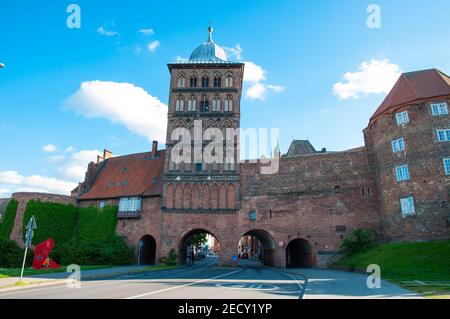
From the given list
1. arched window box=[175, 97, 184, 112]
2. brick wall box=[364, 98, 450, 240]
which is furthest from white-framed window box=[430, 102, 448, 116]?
arched window box=[175, 97, 184, 112]

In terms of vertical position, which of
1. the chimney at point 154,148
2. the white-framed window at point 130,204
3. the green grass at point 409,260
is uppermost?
the chimney at point 154,148

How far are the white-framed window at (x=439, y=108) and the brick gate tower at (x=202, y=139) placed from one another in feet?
67.8

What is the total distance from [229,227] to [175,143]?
491 inches

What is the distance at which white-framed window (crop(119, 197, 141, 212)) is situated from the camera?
4025 centimetres

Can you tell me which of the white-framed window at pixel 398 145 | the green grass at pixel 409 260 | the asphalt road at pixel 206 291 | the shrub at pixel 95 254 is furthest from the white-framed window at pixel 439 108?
the shrub at pixel 95 254

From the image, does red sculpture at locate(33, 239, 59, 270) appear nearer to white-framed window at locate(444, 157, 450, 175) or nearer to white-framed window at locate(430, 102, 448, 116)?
white-framed window at locate(444, 157, 450, 175)

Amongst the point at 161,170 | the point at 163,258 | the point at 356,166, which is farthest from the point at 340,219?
the point at 161,170

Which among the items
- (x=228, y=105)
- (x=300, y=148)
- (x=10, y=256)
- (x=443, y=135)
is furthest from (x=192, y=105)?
(x=443, y=135)

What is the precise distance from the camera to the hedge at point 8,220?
3966cm

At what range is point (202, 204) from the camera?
1511 inches

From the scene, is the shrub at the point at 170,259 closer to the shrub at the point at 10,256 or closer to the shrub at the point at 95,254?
the shrub at the point at 95,254

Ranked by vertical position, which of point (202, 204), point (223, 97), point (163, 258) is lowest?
point (163, 258)

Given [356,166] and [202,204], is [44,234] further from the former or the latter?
[356,166]

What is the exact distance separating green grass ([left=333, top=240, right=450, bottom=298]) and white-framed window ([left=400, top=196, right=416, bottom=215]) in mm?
2908
